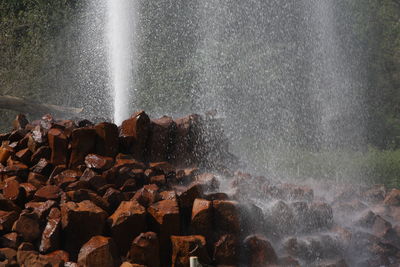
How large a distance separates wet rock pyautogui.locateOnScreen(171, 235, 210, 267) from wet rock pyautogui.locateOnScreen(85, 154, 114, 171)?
1442 millimetres

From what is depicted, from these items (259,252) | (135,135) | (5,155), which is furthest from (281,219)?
(5,155)

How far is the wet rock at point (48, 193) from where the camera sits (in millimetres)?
6309

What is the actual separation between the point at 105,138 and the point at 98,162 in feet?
1.85

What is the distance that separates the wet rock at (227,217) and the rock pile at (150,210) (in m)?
0.01

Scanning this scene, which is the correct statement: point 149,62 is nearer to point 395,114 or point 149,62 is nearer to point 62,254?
point 395,114

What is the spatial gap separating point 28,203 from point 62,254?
0.89 meters

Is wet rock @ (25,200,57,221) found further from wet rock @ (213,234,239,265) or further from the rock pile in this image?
wet rock @ (213,234,239,265)

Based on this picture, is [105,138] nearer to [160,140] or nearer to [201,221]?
[160,140]

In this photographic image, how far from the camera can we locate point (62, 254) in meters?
5.66

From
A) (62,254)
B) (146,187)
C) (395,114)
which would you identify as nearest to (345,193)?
(146,187)

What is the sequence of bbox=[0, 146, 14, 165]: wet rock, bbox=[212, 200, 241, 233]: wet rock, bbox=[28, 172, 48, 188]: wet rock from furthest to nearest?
bbox=[0, 146, 14, 165]: wet rock, bbox=[28, 172, 48, 188]: wet rock, bbox=[212, 200, 241, 233]: wet rock

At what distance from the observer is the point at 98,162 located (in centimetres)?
679

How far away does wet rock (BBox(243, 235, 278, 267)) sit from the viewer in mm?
6082

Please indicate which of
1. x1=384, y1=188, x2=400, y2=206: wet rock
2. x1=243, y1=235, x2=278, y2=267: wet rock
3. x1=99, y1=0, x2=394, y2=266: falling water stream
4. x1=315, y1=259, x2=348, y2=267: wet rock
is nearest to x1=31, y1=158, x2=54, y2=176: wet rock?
x1=243, y1=235, x2=278, y2=267: wet rock
